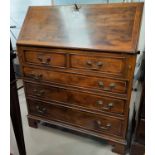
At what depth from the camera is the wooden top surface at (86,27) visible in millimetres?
1358

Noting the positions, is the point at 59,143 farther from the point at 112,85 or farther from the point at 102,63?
the point at 102,63

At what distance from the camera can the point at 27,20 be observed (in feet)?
5.82

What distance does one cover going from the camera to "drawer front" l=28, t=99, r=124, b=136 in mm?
1620

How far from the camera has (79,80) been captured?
62.1 inches

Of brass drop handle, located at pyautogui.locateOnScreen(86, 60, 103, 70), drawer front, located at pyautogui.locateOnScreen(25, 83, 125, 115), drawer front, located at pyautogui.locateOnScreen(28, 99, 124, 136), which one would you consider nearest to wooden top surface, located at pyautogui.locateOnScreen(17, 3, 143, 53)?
brass drop handle, located at pyautogui.locateOnScreen(86, 60, 103, 70)

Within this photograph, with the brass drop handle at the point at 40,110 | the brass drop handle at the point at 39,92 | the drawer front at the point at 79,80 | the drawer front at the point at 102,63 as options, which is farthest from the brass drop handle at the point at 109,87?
the brass drop handle at the point at 40,110

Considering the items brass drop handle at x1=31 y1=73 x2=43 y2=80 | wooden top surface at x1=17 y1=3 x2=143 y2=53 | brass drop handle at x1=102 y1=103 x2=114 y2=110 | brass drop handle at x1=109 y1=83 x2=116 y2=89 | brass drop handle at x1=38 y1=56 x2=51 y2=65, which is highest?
wooden top surface at x1=17 y1=3 x2=143 y2=53

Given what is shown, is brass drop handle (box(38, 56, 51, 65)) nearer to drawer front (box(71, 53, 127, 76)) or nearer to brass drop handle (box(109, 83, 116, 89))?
drawer front (box(71, 53, 127, 76))

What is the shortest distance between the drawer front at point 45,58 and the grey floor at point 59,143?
0.81 meters
